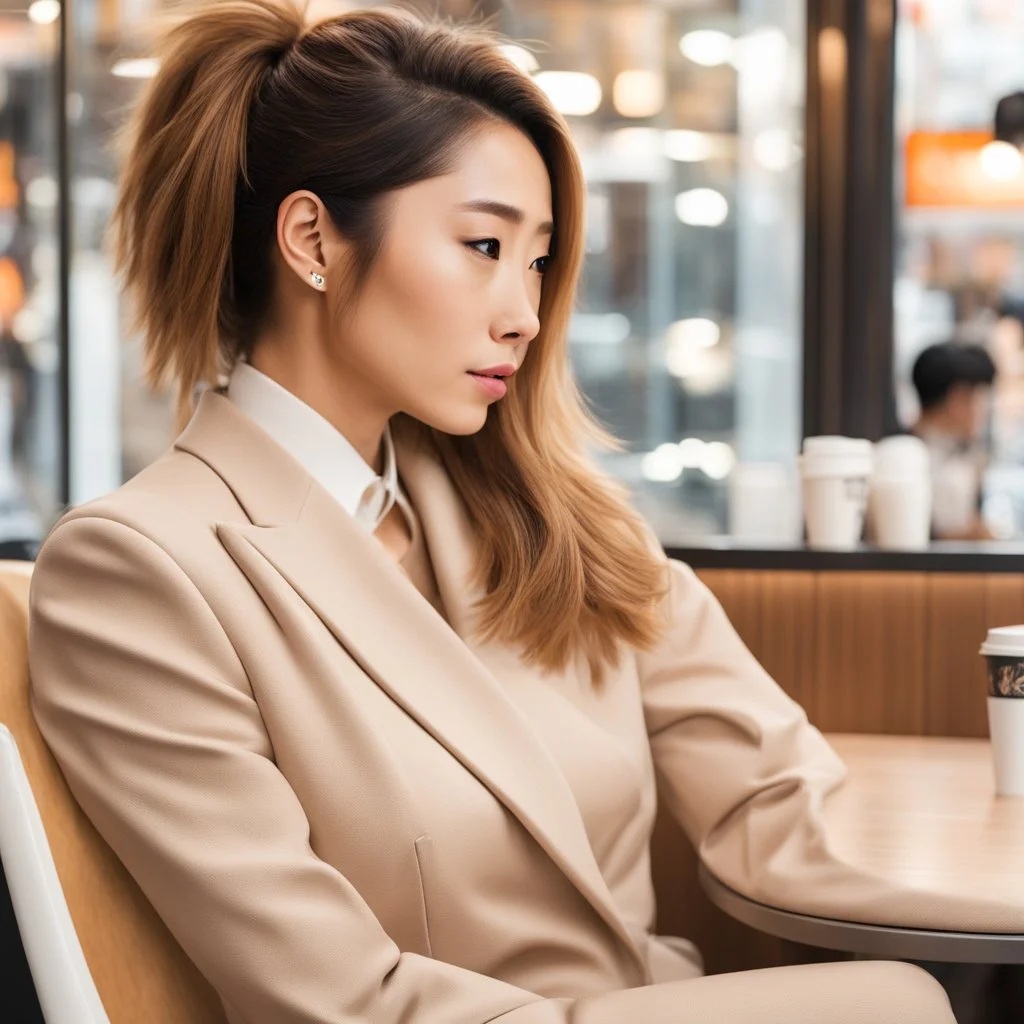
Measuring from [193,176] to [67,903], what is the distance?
71 centimetres

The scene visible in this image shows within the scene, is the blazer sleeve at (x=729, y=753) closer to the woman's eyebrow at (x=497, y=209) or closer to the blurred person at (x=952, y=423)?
the woman's eyebrow at (x=497, y=209)

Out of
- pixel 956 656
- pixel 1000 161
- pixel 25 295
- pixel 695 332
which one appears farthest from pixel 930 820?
pixel 25 295

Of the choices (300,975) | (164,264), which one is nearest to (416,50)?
(164,264)

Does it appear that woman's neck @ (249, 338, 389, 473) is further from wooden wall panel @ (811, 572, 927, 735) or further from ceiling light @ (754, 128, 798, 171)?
ceiling light @ (754, 128, 798, 171)

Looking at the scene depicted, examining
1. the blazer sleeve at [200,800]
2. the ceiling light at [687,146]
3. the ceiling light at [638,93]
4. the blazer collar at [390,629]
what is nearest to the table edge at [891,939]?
the blazer collar at [390,629]

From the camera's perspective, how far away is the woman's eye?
1326 mm

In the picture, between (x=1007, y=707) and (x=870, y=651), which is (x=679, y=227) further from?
(x=1007, y=707)

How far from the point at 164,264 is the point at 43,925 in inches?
27.6

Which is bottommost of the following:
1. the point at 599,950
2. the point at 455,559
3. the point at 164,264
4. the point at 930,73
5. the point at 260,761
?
the point at 599,950

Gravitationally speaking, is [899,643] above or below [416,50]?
below

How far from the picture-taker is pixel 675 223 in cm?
382

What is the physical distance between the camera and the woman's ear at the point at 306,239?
133 cm

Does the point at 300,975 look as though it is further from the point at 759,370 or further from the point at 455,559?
the point at 759,370

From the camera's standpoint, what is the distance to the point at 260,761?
42.6 inches
